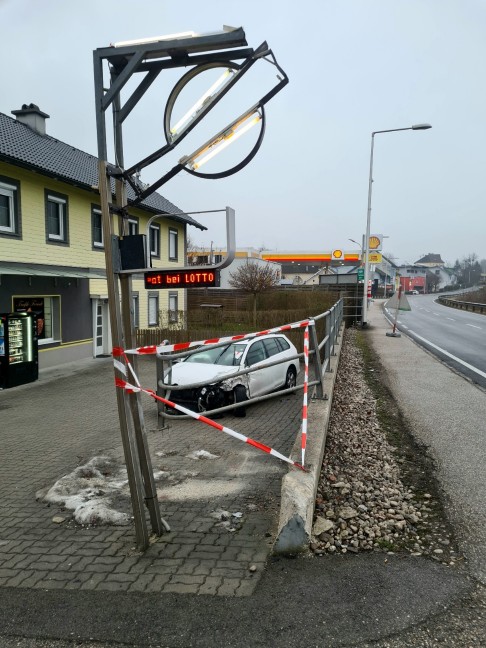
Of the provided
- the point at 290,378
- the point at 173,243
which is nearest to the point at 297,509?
the point at 290,378

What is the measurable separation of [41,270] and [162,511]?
1178 centimetres

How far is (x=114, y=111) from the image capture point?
370 cm

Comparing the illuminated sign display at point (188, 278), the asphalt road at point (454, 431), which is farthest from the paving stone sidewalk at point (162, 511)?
the illuminated sign display at point (188, 278)

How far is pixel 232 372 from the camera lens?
9.22 m

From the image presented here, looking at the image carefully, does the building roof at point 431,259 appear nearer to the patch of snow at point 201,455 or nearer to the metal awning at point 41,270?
the metal awning at point 41,270

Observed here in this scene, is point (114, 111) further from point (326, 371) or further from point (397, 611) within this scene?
point (326, 371)

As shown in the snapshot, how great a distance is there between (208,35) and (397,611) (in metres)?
3.87

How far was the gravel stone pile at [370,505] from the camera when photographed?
380cm

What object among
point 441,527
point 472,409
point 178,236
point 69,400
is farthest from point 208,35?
point 178,236

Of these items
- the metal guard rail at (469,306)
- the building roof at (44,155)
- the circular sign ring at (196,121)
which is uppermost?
the building roof at (44,155)

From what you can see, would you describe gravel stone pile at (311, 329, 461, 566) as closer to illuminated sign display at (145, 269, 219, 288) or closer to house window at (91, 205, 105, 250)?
illuminated sign display at (145, 269, 219, 288)

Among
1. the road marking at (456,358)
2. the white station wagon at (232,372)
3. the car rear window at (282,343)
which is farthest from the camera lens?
the road marking at (456,358)

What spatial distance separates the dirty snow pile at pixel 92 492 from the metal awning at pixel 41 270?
8.11 m

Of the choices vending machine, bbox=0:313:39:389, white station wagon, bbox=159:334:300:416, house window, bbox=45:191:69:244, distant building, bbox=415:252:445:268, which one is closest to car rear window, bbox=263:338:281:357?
white station wagon, bbox=159:334:300:416
